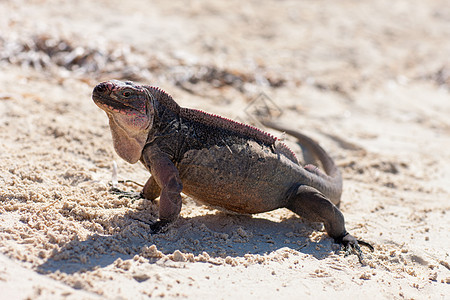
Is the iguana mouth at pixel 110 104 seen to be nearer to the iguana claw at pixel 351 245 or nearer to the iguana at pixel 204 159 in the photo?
the iguana at pixel 204 159

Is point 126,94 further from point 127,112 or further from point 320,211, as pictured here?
point 320,211

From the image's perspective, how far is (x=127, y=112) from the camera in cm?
369

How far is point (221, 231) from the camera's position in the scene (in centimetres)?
397

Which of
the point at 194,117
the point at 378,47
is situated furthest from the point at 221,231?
the point at 378,47

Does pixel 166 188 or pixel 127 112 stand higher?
pixel 127 112

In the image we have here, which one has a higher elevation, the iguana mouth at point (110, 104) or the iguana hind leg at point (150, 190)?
the iguana mouth at point (110, 104)

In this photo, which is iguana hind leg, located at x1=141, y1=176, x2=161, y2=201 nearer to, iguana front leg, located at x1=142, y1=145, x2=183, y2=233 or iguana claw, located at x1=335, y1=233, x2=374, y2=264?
iguana front leg, located at x1=142, y1=145, x2=183, y2=233

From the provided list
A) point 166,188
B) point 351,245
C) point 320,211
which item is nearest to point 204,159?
point 166,188

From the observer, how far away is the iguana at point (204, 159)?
3711 millimetres

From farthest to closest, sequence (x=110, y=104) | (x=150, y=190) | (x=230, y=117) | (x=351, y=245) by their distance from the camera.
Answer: (x=230, y=117) → (x=150, y=190) → (x=351, y=245) → (x=110, y=104)

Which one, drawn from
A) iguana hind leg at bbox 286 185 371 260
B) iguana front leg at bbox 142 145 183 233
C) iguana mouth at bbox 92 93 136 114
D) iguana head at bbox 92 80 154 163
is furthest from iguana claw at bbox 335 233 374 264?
iguana mouth at bbox 92 93 136 114

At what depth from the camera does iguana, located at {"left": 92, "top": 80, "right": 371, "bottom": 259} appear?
371 cm

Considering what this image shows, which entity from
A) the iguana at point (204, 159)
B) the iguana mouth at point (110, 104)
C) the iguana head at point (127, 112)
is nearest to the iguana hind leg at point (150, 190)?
the iguana at point (204, 159)

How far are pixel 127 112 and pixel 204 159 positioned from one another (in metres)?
0.75
